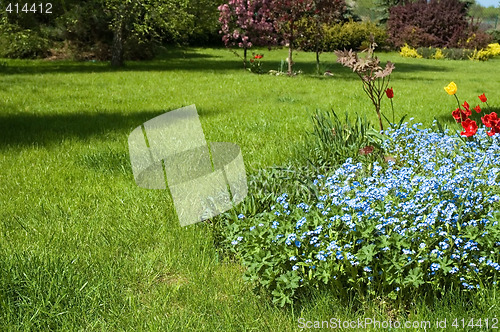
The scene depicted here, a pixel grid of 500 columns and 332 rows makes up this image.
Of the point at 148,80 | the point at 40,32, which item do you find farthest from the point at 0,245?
the point at 40,32

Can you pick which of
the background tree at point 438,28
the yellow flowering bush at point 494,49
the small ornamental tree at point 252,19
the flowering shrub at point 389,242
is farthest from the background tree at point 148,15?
the yellow flowering bush at point 494,49

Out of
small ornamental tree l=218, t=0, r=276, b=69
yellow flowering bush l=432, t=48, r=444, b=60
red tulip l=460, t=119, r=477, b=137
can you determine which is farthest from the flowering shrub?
yellow flowering bush l=432, t=48, r=444, b=60

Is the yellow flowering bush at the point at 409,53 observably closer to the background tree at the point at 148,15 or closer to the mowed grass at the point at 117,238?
the background tree at the point at 148,15

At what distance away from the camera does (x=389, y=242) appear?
255 cm

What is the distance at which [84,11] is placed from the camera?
60.2 ft

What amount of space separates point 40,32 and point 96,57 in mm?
2235

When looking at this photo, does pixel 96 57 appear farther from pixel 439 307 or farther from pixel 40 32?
pixel 439 307

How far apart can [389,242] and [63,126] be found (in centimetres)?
604

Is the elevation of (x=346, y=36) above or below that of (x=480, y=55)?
above

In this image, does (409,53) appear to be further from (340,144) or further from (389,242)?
(389,242)

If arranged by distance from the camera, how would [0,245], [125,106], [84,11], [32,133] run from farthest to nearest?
[84,11] < [125,106] < [32,133] < [0,245]

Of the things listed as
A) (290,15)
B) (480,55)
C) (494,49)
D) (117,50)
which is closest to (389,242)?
(290,15)

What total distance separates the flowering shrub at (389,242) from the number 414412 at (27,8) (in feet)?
52.5

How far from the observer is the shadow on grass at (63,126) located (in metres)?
6.73
